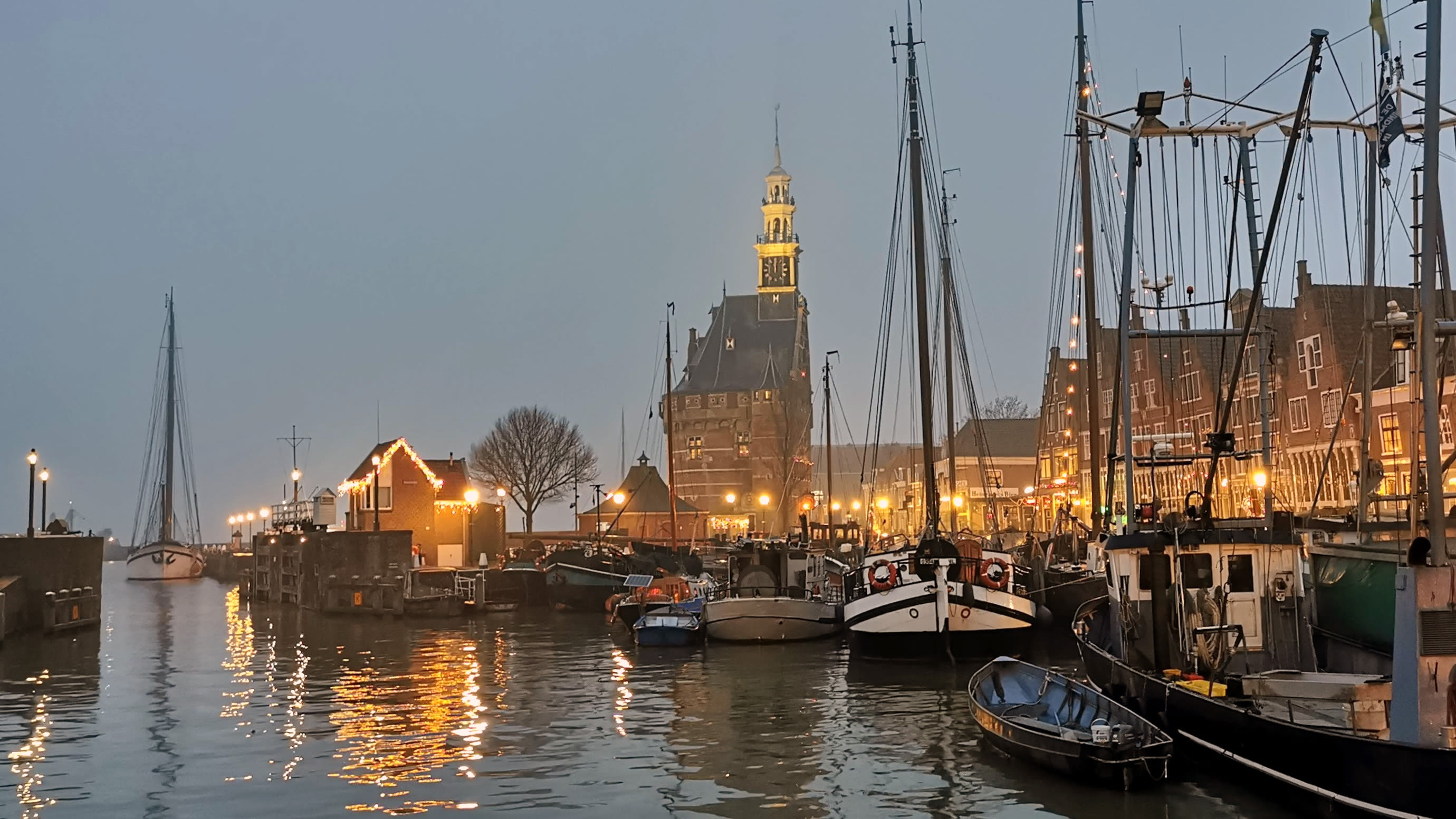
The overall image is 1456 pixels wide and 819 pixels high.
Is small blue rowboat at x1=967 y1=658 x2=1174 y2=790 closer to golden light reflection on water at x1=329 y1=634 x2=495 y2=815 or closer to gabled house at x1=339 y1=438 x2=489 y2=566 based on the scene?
golden light reflection on water at x1=329 y1=634 x2=495 y2=815

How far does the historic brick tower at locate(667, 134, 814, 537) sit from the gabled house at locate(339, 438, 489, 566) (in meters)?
50.9

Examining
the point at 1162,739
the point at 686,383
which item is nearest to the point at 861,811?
the point at 1162,739

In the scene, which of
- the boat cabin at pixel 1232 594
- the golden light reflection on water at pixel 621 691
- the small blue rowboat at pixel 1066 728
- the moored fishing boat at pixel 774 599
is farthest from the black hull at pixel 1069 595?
the boat cabin at pixel 1232 594

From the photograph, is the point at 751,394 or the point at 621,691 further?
the point at 751,394

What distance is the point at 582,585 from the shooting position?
2562 inches

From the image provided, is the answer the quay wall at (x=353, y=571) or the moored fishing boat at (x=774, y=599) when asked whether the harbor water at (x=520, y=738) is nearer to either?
the moored fishing boat at (x=774, y=599)

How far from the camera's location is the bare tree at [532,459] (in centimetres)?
11581

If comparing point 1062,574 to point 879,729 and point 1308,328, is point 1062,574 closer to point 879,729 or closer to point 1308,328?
point 879,729

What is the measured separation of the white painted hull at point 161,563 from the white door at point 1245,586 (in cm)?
11582

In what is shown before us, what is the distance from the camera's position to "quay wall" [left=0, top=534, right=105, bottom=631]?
51.0 metres

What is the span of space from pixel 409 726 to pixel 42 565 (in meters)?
32.6

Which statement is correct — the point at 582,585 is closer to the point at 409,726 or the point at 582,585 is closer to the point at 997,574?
the point at 997,574

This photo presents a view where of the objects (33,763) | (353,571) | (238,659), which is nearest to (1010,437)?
(353,571)

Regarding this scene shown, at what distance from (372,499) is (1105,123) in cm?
6588
